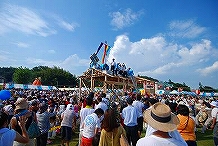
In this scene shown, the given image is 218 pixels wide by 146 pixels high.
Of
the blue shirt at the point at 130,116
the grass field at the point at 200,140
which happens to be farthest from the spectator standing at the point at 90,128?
the grass field at the point at 200,140

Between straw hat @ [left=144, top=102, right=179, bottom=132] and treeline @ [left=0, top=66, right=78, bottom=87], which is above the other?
treeline @ [left=0, top=66, right=78, bottom=87]

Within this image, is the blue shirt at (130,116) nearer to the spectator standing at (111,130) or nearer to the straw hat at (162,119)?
the spectator standing at (111,130)

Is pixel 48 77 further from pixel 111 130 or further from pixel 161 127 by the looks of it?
pixel 161 127

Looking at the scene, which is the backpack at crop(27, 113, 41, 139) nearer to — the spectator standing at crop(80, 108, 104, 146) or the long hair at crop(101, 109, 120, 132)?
the spectator standing at crop(80, 108, 104, 146)

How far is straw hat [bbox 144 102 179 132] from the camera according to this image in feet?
7.31

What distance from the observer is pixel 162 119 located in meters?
2.27

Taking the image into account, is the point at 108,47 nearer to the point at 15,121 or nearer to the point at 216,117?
the point at 216,117

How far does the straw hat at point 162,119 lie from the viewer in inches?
87.7

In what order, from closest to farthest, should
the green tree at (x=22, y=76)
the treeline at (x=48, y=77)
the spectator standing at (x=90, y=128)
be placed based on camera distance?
the spectator standing at (x=90, y=128) < the green tree at (x=22, y=76) < the treeline at (x=48, y=77)

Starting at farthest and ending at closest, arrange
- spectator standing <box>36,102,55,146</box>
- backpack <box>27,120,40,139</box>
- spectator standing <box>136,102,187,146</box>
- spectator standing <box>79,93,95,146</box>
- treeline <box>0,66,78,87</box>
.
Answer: treeline <box>0,66,78,87</box>
spectator standing <box>36,102,55,146</box>
spectator standing <box>79,93,95,146</box>
backpack <box>27,120,40,139</box>
spectator standing <box>136,102,187,146</box>

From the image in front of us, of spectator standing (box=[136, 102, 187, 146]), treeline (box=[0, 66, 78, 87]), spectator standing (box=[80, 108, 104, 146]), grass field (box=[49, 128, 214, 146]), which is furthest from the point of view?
treeline (box=[0, 66, 78, 87])

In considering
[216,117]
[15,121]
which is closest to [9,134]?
[15,121]

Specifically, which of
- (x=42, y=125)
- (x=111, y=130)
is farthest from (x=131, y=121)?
(x=111, y=130)

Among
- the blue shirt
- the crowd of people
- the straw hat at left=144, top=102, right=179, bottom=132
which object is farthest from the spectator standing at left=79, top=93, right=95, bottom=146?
the straw hat at left=144, top=102, right=179, bottom=132
